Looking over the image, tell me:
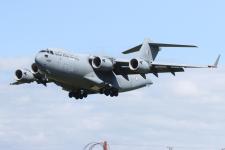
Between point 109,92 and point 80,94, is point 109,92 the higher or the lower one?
the lower one

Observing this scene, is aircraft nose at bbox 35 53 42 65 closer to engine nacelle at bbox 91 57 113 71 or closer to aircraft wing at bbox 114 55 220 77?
engine nacelle at bbox 91 57 113 71

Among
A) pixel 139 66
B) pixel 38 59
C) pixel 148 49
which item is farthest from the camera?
pixel 148 49

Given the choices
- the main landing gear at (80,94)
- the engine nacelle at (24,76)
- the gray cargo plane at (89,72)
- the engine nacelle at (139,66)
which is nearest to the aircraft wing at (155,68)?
the gray cargo plane at (89,72)

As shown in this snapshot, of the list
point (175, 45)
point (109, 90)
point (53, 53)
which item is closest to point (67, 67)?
point (53, 53)

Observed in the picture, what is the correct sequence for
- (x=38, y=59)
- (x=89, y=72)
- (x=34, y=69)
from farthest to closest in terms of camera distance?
(x=34, y=69) < (x=89, y=72) < (x=38, y=59)

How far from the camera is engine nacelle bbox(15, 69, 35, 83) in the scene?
61.4 metres

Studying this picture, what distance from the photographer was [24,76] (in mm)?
61656

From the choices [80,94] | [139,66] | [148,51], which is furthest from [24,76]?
[148,51]

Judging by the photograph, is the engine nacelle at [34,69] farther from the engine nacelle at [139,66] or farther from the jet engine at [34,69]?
the engine nacelle at [139,66]

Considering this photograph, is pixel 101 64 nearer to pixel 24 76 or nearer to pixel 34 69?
pixel 34 69

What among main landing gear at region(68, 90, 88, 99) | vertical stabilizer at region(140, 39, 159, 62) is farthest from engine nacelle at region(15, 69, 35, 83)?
vertical stabilizer at region(140, 39, 159, 62)

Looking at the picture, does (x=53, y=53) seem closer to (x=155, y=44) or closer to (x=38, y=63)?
(x=38, y=63)

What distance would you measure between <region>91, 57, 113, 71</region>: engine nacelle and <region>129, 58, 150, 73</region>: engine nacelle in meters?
1.81

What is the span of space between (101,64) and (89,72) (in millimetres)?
1194
